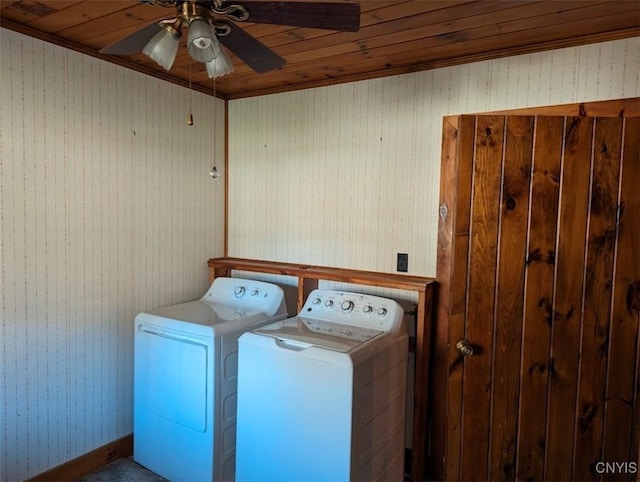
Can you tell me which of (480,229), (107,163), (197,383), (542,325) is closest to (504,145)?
(480,229)

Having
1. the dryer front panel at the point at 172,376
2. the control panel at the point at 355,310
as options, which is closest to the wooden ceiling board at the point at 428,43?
the control panel at the point at 355,310

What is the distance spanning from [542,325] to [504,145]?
794 millimetres

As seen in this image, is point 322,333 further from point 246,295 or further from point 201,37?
point 201,37

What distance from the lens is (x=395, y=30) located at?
1901 mm

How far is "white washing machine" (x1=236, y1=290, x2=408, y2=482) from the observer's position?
1.74 meters

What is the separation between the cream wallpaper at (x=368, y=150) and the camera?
2008 millimetres

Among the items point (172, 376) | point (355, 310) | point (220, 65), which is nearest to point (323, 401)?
point (355, 310)

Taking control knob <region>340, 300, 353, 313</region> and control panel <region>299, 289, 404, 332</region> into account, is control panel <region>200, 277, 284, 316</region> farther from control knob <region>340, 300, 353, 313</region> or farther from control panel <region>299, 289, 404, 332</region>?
control knob <region>340, 300, 353, 313</region>

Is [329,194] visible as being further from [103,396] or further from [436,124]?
[103,396]

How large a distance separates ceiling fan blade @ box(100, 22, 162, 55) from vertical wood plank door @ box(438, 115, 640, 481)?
1.29m

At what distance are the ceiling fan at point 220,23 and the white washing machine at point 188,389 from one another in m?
1.30

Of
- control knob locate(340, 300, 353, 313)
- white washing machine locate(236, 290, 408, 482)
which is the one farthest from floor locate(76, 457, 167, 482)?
control knob locate(340, 300, 353, 313)

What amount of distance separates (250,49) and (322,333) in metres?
1.28

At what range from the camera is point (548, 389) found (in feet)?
6.00
